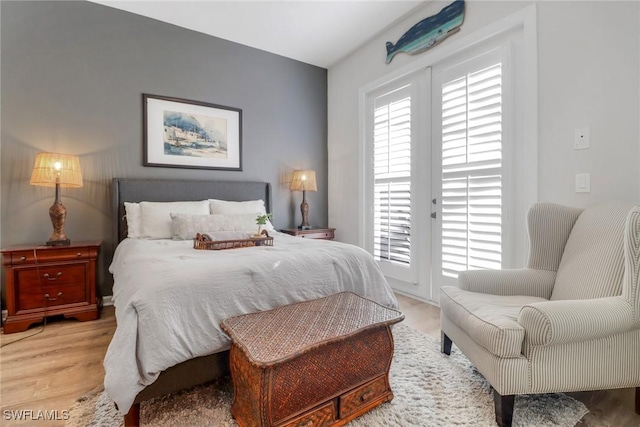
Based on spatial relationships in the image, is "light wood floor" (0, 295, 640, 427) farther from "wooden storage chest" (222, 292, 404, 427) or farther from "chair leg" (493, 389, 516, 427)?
"wooden storage chest" (222, 292, 404, 427)

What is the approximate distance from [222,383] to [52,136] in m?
2.75

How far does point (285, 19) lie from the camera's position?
3.15 meters

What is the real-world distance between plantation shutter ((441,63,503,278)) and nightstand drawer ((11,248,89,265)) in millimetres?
3217

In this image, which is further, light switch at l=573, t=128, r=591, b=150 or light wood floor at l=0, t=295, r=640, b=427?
light switch at l=573, t=128, r=591, b=150

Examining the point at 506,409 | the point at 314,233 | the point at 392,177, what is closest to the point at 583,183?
the point at 506,409

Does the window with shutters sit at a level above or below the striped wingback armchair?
above

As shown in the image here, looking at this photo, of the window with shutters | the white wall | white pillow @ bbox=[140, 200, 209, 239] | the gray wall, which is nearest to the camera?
the white wall

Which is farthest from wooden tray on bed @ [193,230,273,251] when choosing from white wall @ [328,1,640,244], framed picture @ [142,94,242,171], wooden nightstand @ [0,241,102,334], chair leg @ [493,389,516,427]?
white wall @ [328,1,640,244]

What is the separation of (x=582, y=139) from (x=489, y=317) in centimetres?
141

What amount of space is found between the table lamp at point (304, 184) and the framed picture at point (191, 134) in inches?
28.3

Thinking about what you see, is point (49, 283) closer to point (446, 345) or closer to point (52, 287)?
point (52, 287)

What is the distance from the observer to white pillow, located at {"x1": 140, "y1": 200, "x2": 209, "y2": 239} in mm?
2768

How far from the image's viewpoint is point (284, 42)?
362 cm

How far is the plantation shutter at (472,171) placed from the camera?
2.41 m
